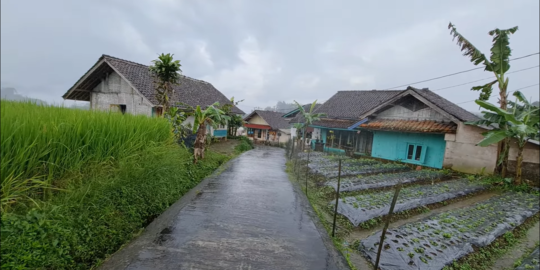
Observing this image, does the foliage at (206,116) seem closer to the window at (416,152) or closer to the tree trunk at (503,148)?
the window at (416,152)

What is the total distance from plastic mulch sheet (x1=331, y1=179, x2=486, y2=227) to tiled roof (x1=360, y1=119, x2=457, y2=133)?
355 cm

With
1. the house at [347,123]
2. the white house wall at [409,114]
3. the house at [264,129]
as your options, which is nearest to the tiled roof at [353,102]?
the house at [347,123]

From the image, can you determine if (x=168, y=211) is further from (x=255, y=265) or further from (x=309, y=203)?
(x=309, y=203)

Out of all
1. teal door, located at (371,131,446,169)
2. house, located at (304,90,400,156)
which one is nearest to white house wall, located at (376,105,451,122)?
teal door, located at (371,131,446,169)

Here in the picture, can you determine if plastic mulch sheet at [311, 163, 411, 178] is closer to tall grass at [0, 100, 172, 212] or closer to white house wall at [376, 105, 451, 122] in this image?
white house wall at [376, 105, 451, 122]

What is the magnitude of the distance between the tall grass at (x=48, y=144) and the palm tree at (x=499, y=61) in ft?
44.8

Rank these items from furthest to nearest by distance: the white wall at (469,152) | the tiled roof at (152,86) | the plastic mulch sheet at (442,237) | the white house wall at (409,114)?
1. the white house wall at (409,114)
2. the tiled roof at (152,86)
3. the white wall at (469,152)
4. the plastic mulch sheet at (442,237)

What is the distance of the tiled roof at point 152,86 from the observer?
1335 cm

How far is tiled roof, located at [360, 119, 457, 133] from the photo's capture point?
13024mm

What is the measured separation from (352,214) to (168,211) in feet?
14.4

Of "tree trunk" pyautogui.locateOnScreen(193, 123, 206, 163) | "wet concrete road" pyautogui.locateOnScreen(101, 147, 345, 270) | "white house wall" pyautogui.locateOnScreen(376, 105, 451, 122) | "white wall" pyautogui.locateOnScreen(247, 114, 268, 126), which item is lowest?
"wet concrete road" pyautogui.locateOnScreen(101, 147, 345, 270)

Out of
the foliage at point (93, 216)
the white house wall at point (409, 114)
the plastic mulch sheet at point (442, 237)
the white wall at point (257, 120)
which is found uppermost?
the white house wall at point (409, 114)

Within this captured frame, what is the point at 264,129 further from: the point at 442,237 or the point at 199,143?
the point at 442,237

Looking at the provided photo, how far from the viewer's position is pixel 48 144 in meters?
3.40
